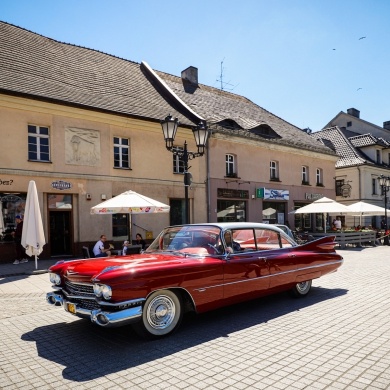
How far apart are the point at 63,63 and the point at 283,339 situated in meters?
17.1

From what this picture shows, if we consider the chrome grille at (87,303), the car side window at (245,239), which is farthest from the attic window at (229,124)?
the chrome grille at (87,303)

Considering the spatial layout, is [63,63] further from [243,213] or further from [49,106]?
[243,213]

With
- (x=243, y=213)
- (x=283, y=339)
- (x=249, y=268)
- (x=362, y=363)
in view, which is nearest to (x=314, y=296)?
(x=249, y=268)

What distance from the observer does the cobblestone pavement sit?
3.46 metres

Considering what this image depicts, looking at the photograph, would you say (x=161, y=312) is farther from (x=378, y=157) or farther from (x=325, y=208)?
(x=378, y=157)

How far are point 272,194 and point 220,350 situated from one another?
18.3 metres

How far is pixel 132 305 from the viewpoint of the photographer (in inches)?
167

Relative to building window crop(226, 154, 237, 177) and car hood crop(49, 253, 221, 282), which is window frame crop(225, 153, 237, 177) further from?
car hood crop(49, 253, 221, 282)

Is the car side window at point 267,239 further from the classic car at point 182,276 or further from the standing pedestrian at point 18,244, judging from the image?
the standing pedestrian at point 18,244

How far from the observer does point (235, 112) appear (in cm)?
2341

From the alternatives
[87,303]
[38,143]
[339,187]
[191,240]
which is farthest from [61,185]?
[339,187]

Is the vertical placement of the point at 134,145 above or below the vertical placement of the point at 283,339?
above

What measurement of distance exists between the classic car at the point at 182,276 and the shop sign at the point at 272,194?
14236mm

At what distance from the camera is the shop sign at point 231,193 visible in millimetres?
19188
